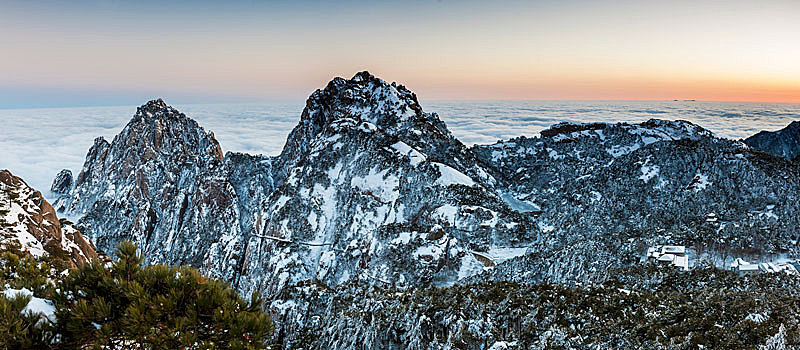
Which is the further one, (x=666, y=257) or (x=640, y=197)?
(x=640, y=197)

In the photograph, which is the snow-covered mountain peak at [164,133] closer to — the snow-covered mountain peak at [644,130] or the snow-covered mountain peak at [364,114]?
the snow-covered mountain peak at [364,114]

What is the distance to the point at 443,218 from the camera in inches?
2525

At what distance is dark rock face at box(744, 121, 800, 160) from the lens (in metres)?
146

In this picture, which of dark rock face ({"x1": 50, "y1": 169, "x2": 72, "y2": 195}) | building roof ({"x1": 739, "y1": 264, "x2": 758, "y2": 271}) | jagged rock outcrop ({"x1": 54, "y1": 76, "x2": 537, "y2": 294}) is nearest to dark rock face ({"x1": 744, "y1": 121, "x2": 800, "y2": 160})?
jagged rock outcrop ({"x1": 54, "y1": 76, "x2": 537, "y2": 294})

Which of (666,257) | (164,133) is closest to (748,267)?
(666,257)

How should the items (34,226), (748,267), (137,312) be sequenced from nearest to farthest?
(137,312) → (748,267) → (34,226)

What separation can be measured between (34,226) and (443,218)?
5745cm

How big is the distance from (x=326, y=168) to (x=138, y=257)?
6840cm

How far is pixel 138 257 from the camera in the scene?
873 cm

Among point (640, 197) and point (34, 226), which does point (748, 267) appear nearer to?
point (640, 197)

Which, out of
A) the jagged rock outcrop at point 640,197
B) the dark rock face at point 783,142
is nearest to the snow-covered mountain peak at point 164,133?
the jagged rock outcrop at point 640,197

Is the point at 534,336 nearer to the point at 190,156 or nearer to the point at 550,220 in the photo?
the point at 550,220

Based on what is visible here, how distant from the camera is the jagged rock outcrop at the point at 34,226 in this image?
48794 millimetres

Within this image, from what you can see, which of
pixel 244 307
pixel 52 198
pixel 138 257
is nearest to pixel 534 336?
pixel 244 307
